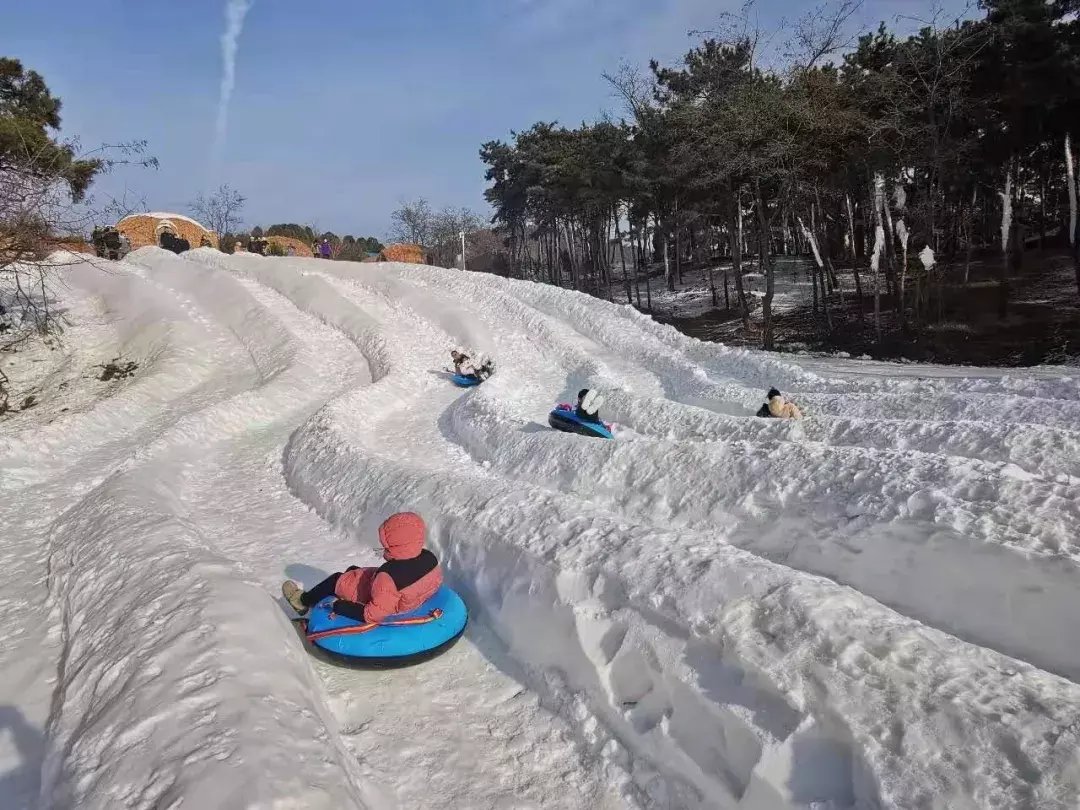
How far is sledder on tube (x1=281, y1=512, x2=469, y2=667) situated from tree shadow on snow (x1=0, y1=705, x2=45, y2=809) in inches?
69.9

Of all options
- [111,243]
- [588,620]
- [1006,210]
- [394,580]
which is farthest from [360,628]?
[111,243]

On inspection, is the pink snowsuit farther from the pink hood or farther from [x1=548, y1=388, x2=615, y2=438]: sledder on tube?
[x1=548, y1=388, x2=615, y2=438]: sledder on tube

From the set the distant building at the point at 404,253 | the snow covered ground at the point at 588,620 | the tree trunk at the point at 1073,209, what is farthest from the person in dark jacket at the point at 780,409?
the distant building at the point at 404,253

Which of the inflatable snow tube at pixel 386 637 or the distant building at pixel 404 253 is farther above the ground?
the distant building at pixel 404 253

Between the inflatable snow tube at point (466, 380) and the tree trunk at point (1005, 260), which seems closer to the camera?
the inflatable snow tube at point (466, 380)

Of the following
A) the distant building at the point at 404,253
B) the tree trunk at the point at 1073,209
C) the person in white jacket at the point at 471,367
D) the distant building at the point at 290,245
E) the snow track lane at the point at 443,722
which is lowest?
the snow track lane at the point at 443,722

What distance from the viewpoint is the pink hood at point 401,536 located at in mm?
5039

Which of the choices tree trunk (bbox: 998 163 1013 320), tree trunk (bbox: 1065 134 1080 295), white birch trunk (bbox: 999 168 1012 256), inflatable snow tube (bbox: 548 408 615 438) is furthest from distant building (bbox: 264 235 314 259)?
tree trunk (bbox: 1065 134 1080 295)

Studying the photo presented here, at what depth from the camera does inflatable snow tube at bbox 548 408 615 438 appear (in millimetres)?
11047

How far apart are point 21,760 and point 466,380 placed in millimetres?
12539

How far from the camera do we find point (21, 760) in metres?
3.99

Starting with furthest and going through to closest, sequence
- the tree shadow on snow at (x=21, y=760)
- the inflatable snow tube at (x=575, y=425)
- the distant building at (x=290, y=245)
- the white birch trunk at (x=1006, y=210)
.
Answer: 1. the distant building at (x=290, y=245)
2. the white birch trunk at (x=1006, y=210)
3. the inflatable snow tube at (x=575, y=425)
4. the tree shadow on snow at (x=21, y=760)

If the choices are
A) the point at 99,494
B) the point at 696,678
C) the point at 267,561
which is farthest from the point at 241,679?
the point at 99,494

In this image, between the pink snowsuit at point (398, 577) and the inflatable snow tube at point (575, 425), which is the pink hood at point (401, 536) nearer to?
the pink snowsuit at point (398, 577)
